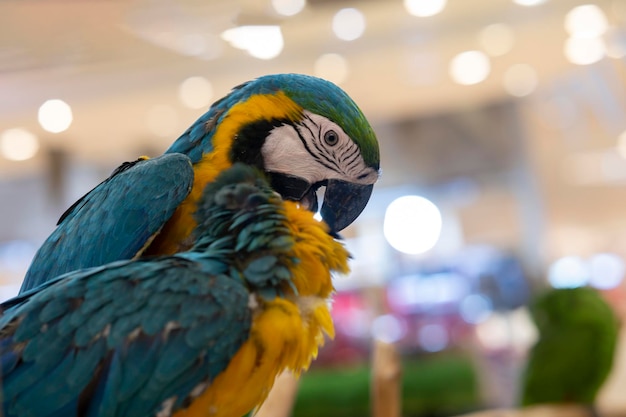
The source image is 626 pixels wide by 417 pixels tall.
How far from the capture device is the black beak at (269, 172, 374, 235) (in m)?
0.82

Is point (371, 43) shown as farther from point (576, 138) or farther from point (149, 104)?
point (576, 138)

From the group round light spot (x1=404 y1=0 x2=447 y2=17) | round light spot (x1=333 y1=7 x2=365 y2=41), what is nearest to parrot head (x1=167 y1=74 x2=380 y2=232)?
round light spot (x1=333 y1=7 x2=365 y2=41)

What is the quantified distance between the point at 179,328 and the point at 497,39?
3111 millimetres

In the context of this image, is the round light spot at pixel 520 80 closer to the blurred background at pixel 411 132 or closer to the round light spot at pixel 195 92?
the blurred background at pixel 411 132

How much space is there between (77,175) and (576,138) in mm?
3985

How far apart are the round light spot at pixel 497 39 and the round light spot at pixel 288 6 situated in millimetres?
1649

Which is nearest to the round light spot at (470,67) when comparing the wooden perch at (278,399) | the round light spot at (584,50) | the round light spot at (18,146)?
the round light spot at (584,50)

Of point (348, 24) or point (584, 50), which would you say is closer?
point (348, 24)

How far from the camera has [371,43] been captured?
10.3ft

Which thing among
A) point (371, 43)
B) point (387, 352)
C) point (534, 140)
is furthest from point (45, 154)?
point (534, 140)

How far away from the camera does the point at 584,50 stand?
359 cm

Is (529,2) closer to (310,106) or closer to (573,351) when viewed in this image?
(573,351)

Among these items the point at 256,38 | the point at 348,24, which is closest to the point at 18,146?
the point at 348,24

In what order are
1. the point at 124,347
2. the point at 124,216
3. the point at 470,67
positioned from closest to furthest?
1. the point at 124,347
2. the point at 124,216
3. the point at 470,67
